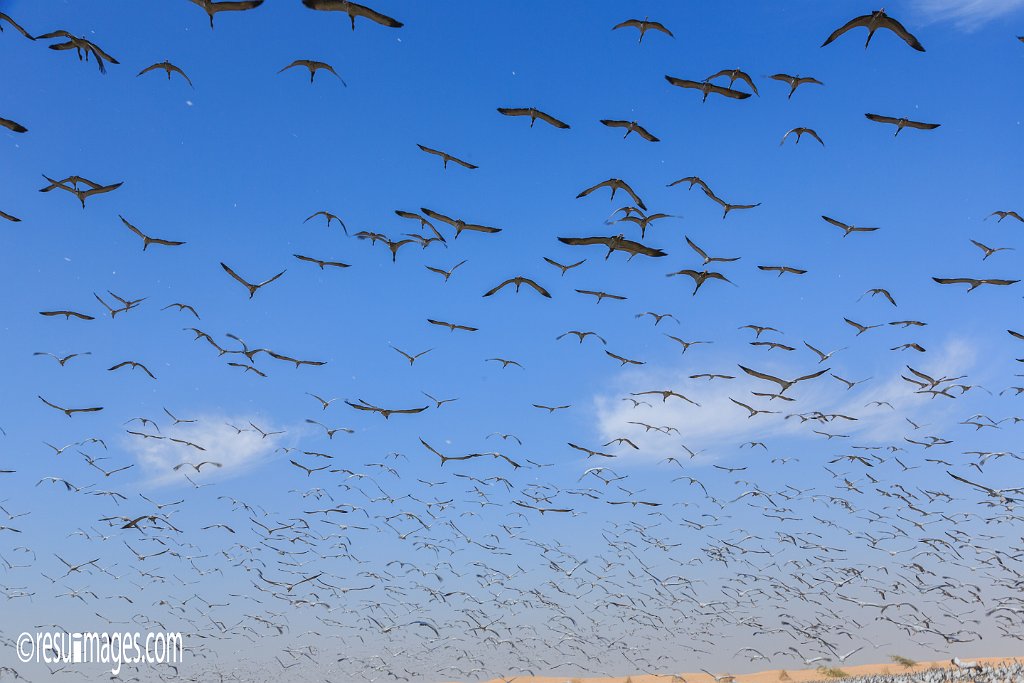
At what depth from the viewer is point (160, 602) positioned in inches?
1865

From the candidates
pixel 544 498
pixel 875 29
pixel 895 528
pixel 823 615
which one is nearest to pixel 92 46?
pixel 875 29

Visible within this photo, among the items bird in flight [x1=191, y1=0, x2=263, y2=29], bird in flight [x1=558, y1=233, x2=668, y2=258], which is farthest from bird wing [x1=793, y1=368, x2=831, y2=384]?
bird in flight [x1=191, y1=0, x2=263, y2=29]

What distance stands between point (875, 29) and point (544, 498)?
27.9 metres

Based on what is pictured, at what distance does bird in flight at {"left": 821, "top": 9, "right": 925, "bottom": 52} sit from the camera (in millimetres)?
16984

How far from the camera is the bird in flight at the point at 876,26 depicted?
16984 millimetres

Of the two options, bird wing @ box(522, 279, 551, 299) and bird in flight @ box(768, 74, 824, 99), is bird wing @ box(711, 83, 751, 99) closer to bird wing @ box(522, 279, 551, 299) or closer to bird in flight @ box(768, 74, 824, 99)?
bird in flight @ box(768, 74, 824, 99)

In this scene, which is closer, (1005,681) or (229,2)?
(229,2)

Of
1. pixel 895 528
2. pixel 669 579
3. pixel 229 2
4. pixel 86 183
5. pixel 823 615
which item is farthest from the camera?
pixel 823 615

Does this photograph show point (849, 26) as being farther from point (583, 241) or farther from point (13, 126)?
point (13, 126)

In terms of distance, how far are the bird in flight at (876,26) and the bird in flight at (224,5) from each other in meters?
13.7

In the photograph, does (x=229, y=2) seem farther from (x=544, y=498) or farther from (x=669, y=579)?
(x=669, y=579)

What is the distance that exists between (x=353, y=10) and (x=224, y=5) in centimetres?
307

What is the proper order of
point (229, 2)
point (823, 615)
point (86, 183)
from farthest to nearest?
point (823, 615) → point (86, 183) → point (229, 2)

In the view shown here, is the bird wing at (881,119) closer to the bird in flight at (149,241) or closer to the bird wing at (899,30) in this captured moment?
the bird wing at (899,30)
